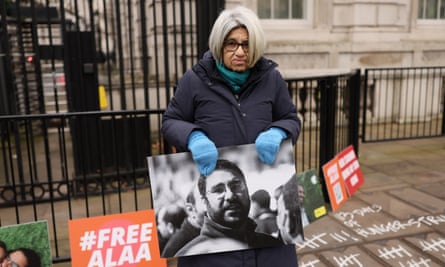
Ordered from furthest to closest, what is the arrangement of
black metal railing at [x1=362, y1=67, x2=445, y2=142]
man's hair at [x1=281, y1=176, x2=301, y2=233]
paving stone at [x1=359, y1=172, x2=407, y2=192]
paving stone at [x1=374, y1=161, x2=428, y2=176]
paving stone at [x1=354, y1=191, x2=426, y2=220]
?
1. black metal railing at [x1=362, y1=67, x2=445, y2=142]
2. paving stone at [x1=374, y1=161, x2=428, y2=176]
3. paving stone at [x1=359, y1=172, x2=407, y2=192]
4. paving stone at [x1=354, y1=191, x2=426, y2=220]
5. man's hair at [x1=281, y1=176, x2=301, y2=233]

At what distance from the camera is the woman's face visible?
1990 millimetres

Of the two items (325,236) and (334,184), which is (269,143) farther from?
(334,184)

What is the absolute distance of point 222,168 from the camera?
2.10 metres

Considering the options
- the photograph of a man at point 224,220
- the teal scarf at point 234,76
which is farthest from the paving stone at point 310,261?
the teal scarf at point 234,76

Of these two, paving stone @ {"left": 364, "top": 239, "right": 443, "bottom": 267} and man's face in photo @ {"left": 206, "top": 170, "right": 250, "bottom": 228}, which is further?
paving stone @ {"left": 364, "top": 239, "right": 443, "bottom": 267}

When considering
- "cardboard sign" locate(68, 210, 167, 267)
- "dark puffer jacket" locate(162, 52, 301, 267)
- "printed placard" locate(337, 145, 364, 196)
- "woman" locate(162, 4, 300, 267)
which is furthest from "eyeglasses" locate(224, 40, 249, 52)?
"printed placard" locate(337, 145, 364, 196)

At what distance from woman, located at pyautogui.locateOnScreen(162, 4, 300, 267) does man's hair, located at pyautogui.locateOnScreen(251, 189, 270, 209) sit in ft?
0.52

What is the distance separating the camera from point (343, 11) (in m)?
9.87

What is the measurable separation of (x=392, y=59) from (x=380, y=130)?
70.6 inches

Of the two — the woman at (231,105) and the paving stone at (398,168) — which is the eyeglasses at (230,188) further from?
the paving stone at (398,168)

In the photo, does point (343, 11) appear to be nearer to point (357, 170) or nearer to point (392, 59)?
point (392, 59)

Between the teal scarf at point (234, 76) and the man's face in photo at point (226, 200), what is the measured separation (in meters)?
0.42

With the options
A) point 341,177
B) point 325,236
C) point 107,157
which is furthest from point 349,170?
point 107,157

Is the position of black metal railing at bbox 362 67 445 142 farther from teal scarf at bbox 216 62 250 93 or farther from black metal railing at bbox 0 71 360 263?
teal scarf at bbox 216 62 250 93
